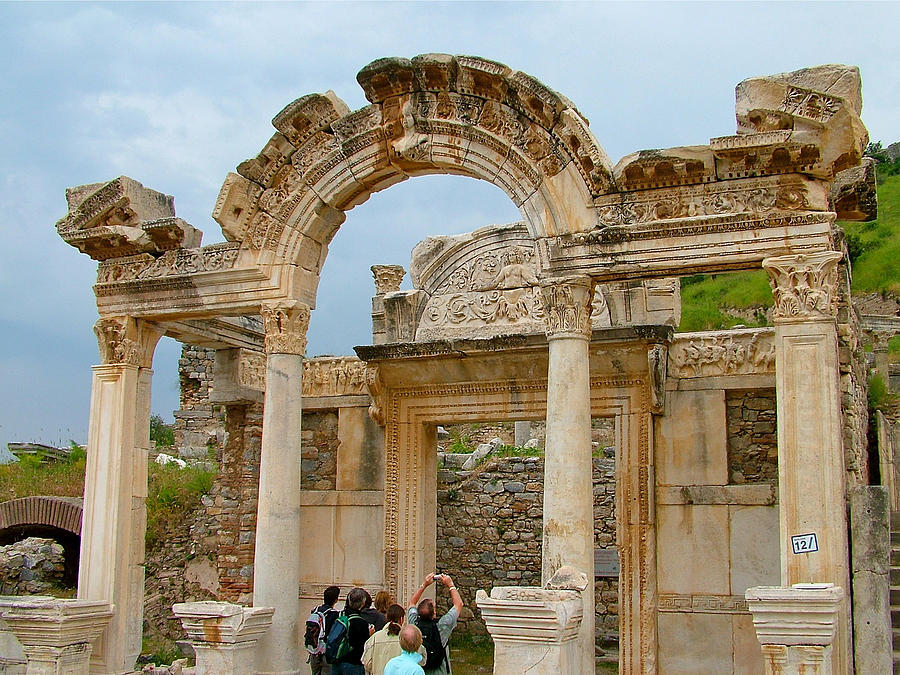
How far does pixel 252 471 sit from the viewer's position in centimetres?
1321

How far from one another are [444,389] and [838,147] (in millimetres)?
5449

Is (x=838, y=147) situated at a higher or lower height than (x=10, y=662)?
higher

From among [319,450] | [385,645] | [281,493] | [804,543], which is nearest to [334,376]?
[319,450]

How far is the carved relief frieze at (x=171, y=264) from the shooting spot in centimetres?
1073

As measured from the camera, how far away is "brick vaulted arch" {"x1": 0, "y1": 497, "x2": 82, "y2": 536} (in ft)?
48.9

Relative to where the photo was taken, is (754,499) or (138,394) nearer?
(754,499)

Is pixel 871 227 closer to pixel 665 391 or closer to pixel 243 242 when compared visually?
pixel 665 391

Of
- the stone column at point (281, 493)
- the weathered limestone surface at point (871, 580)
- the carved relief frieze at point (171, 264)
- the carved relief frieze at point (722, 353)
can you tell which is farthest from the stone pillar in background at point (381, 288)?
the weathered limestone surface at point (871, 580)

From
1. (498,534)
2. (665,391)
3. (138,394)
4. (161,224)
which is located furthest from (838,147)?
(498,534)

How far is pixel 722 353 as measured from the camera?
10.7 m

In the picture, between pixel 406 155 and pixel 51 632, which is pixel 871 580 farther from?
pixel 51 632

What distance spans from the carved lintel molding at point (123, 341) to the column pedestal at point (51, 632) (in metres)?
2.61

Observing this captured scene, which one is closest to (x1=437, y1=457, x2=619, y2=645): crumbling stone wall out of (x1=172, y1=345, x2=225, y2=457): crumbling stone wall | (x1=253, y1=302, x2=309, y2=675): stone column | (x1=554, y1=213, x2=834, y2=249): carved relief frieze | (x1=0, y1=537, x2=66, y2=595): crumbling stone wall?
(x1=253, y1=302, x2=309, y2=675): stone column

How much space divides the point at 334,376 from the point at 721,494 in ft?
16.5
